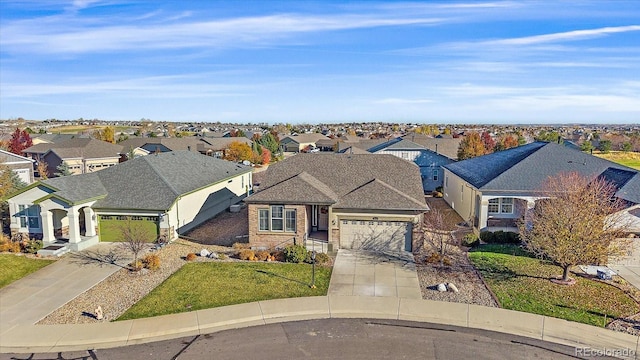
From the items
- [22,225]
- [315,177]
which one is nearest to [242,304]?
[315,177]

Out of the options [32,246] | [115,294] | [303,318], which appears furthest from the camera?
[32,246]

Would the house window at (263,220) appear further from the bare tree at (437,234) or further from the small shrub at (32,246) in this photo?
the small shrub at (32,246)

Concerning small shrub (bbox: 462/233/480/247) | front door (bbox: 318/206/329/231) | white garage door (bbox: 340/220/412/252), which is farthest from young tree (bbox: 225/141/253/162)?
small shrub (bbox: 462/233/480/247)

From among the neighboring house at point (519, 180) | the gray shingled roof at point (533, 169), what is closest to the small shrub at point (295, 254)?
the neighboring house at point (519, 180)

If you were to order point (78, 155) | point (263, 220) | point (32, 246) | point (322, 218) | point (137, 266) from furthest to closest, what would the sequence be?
point (78, 155), point (322, 218), point (263, 220), point (32, 246), point (137, 266)

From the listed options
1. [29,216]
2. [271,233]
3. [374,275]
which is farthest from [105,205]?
[374,275]

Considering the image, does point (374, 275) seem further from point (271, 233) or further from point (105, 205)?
point (105, 205)

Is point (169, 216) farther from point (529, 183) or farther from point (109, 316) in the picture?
point (529, 183)
